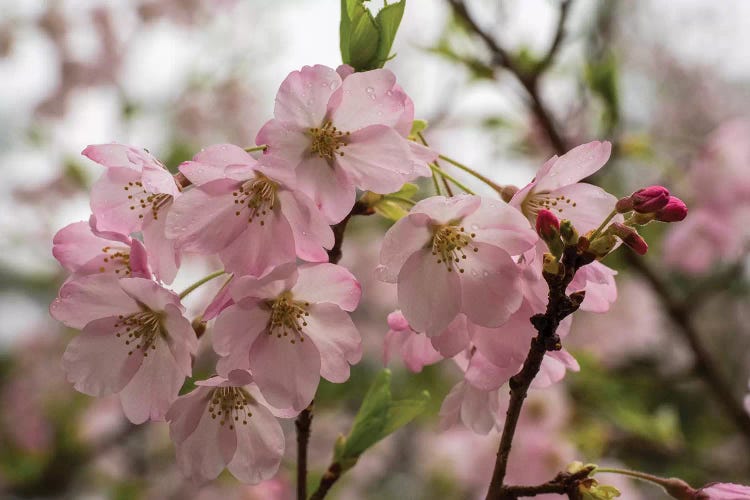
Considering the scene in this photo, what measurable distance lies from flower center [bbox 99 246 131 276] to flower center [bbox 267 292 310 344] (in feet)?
0.52

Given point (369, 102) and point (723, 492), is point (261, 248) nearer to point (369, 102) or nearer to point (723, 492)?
point (369, 102)

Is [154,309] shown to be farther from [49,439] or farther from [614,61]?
[49,439]

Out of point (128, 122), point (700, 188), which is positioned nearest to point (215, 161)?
point (700, 188)

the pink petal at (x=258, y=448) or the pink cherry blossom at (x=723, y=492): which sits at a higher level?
the pink cherry blossom at (x=723, y=492)

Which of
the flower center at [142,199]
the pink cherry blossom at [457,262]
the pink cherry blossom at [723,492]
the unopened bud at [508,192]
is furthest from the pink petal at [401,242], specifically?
the pink cherry blossom at [723,492]

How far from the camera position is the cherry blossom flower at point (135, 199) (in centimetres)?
Result: 59

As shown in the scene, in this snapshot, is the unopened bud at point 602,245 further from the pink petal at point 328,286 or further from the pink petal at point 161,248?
the pink petal at point 161,248

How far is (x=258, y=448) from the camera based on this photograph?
64 centimetres

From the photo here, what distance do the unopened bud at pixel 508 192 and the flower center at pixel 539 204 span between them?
0.03 m

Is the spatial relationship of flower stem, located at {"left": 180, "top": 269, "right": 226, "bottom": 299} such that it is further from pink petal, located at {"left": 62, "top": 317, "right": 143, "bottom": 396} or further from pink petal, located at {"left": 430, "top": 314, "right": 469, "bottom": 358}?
pink petal, located at {"left": 430, "top": 314, "right": 469, "bottom": 358}

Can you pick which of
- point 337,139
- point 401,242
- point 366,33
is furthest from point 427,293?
point 366,33

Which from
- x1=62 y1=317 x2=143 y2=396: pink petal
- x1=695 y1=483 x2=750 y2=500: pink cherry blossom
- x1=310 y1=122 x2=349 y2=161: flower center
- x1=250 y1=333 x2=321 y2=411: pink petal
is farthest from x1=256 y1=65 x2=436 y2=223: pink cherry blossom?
x1=695 y1=483 x2=750 y2=500: pink cherry blossom

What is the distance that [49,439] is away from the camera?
8.38 ft

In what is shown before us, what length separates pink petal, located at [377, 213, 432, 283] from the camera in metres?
0.56
